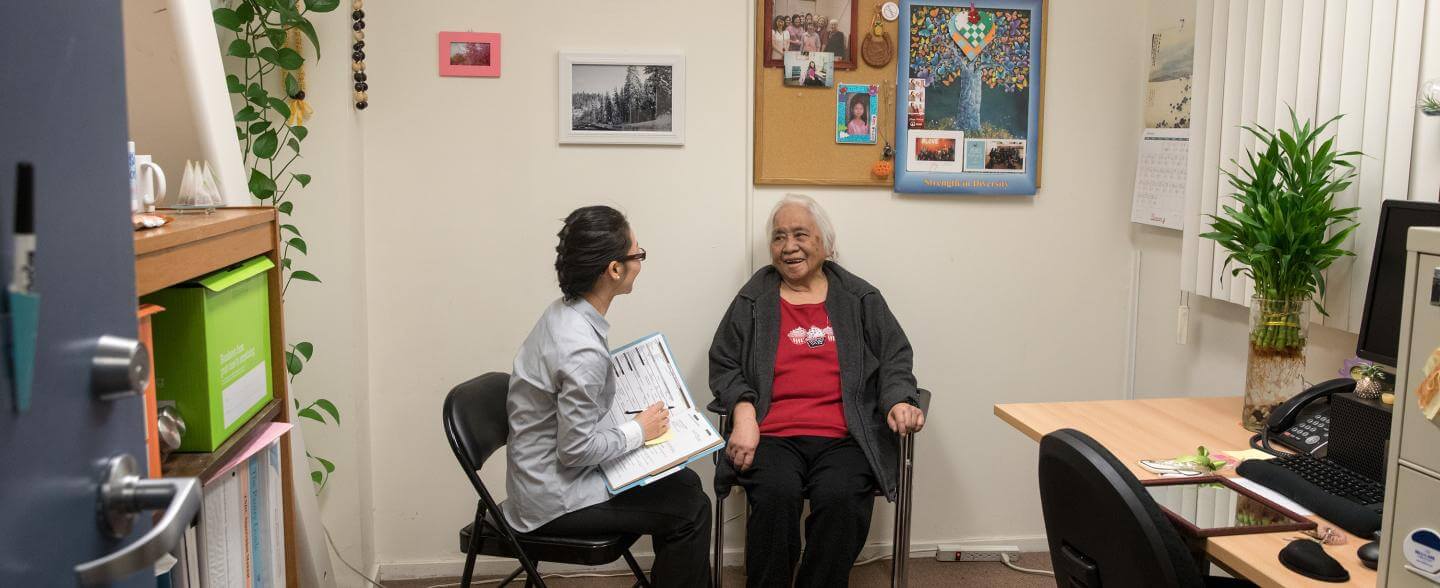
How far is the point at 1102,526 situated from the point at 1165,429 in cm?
87

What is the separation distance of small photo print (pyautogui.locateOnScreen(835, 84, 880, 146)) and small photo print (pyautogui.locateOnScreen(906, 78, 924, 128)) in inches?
3.8

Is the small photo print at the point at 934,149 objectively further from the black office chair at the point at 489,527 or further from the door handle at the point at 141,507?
the door handle at the point at 141,507

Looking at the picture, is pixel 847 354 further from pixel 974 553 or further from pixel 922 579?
pixel 974 553

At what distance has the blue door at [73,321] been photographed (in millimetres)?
786

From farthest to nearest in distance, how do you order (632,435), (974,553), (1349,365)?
(974,553), (632,435), (1349,365)

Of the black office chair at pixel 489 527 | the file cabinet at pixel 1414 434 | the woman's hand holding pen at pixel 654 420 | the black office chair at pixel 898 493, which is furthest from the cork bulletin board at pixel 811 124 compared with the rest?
the file cabinet at pixel 1414 434

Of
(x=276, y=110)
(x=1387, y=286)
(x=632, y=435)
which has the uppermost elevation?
(x=276, y=110)

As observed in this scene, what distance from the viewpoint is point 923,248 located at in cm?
354

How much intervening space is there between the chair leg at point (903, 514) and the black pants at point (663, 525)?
621 millimetres

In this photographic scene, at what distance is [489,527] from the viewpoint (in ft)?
8.43

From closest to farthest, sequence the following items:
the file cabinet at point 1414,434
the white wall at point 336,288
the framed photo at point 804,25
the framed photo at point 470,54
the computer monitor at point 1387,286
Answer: the file cabinet at point 1414,434 → the computer monitor at point 1387,286 → the white wall at point 336,288 → the framed photo at point 470,54 → the framed photo at point 804,25

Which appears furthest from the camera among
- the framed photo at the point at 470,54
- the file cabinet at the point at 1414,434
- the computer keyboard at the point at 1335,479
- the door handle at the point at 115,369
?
the framed photo at the point at 470,54

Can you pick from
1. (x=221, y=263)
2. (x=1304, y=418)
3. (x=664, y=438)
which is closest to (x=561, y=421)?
(x=664, y=438)

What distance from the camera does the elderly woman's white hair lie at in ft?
10.8
